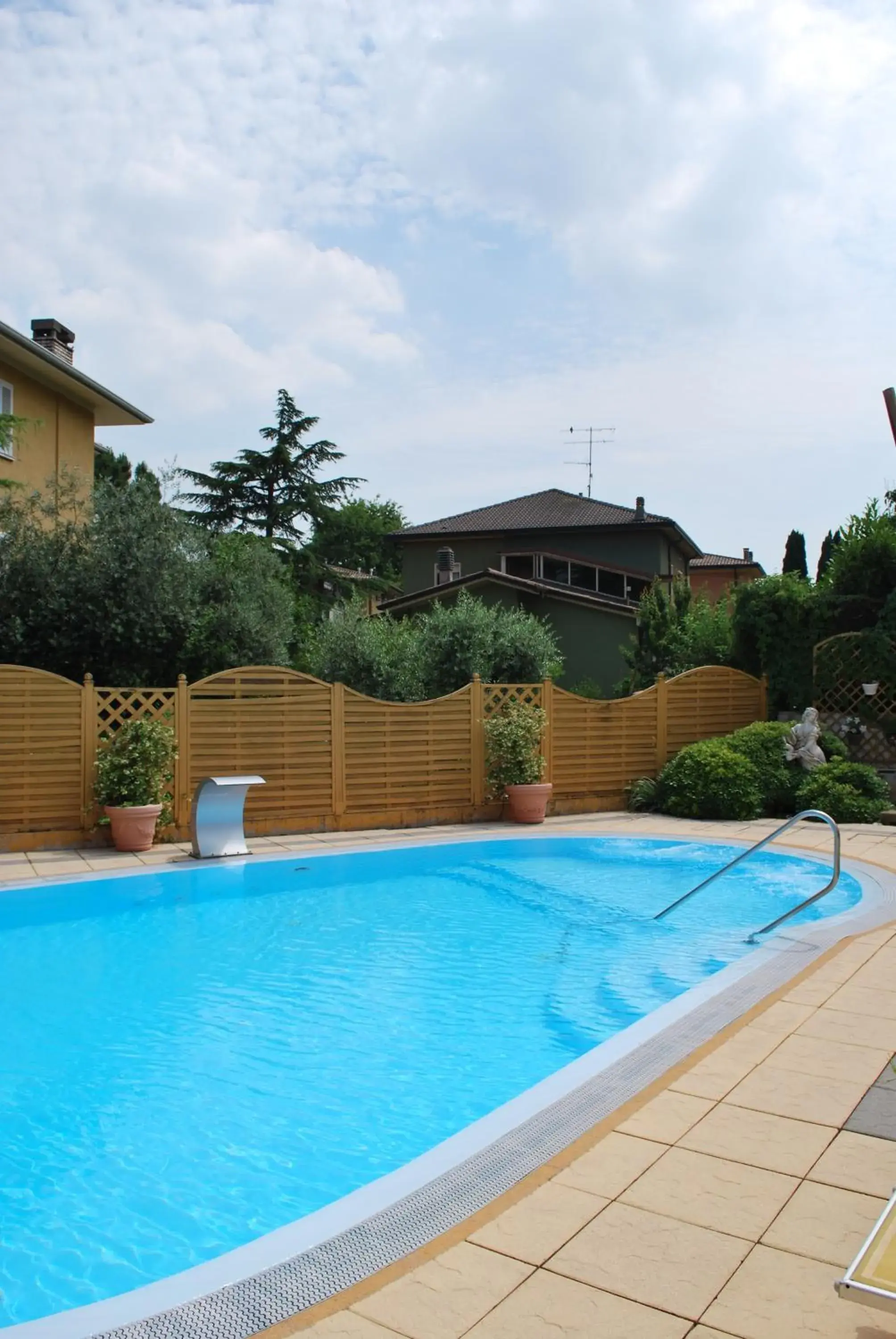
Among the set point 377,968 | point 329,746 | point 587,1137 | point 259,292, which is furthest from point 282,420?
point 587,1137

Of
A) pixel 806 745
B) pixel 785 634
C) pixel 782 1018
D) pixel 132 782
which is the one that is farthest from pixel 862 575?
pixel 782 1018

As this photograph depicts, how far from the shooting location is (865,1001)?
5.72 m

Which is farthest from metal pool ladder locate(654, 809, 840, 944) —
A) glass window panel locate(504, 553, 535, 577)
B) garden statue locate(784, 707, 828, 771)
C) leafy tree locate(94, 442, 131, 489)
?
leafy tree locate(94, 442, 131, 489)

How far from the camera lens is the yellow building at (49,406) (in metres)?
17.7

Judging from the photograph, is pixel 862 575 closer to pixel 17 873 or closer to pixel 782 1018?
pixel 782 1018

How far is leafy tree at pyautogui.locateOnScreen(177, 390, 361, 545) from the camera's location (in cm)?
3634

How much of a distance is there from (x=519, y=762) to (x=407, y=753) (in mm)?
1569

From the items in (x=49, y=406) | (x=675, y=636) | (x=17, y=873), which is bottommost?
(x=17, y=873)

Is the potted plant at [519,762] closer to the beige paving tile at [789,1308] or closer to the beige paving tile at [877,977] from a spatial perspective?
the beige paving tile at [877,977]

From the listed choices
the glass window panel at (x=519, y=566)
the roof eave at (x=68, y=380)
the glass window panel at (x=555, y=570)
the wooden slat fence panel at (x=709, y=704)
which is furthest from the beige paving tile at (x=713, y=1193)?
the glass window panel at (x=519, y=566)

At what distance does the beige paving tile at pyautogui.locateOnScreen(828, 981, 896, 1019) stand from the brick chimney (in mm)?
19846

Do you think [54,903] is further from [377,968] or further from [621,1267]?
[621,1267]

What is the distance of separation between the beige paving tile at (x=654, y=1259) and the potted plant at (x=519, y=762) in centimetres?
1066

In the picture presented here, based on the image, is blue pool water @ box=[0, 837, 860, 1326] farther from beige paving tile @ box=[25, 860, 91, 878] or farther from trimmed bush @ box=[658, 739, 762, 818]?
trimmed bush @ box=[658, 739, 762, 818]
